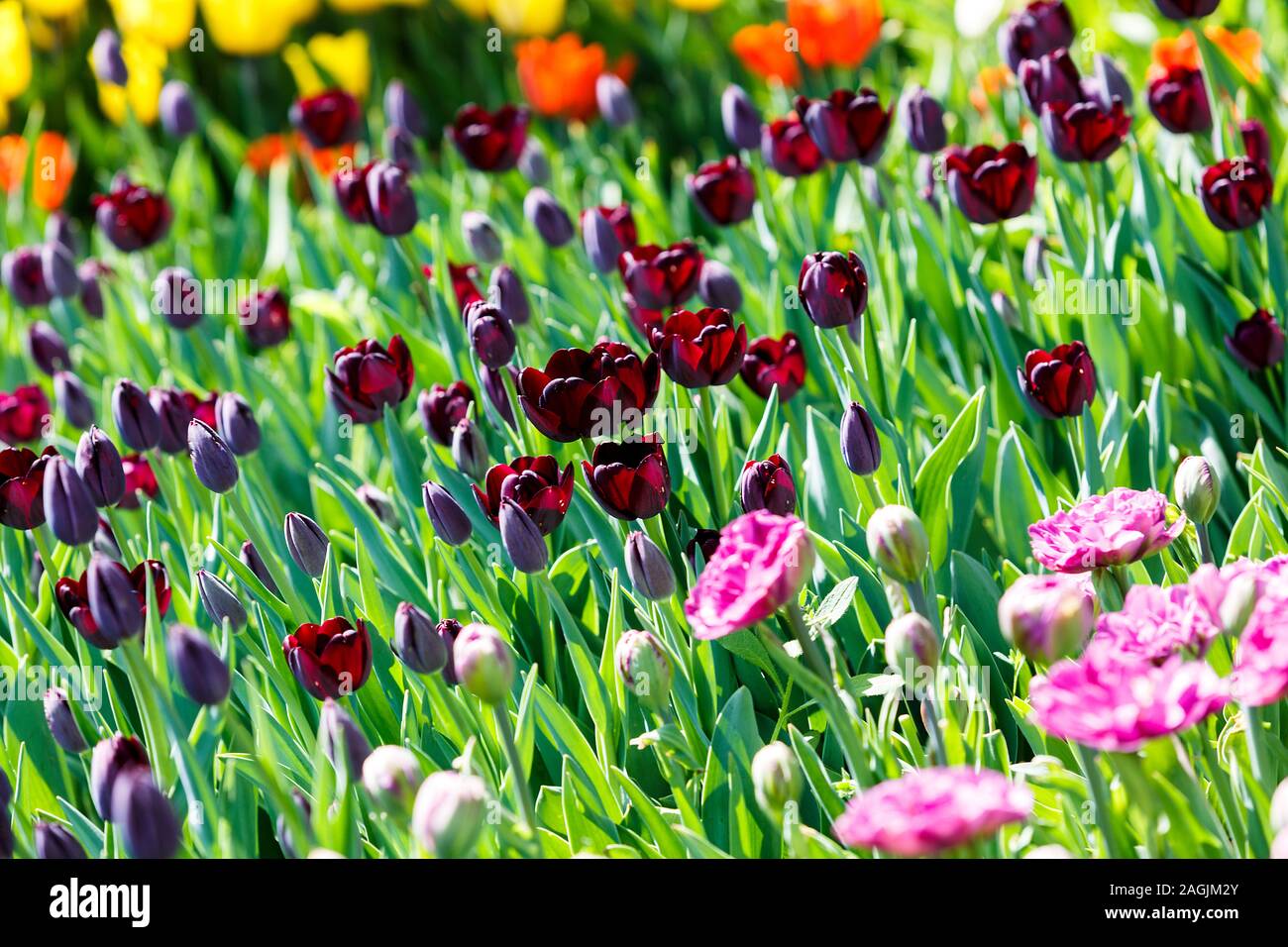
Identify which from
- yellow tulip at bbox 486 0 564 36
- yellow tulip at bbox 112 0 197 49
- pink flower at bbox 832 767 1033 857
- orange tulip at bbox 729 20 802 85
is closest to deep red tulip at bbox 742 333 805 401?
pink flower at bbox 832 767 1033 857

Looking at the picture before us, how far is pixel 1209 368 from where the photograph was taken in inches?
79.2

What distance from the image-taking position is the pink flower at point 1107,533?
3.94ft

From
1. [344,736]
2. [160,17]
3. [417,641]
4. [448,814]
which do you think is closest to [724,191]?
[417,641]

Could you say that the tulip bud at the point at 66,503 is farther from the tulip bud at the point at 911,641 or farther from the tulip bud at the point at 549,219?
the tulip bud at the point at 549,219

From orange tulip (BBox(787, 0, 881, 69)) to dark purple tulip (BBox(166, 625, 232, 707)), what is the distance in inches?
81.9

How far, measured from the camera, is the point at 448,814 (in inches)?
39.8

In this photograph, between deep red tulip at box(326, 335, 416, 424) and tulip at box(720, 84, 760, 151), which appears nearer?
deep red tulip at box(326, 335, 416, 424)

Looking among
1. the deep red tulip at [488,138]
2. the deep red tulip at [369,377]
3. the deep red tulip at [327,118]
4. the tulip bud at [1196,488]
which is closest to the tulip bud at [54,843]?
the deep red tulip at [369,377]

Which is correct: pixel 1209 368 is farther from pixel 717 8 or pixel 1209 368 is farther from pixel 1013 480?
pixel 717 8

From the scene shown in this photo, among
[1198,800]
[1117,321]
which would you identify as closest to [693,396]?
[1117,321]

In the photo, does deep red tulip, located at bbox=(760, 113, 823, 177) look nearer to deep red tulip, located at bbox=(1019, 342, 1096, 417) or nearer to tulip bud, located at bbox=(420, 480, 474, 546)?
deep red tulip, located at bbox=(1019, 342, 1096, 417)

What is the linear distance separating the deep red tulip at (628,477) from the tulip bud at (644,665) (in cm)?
14

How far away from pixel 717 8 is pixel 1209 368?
101 inches

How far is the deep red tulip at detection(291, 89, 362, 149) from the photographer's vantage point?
2701 millimetres
